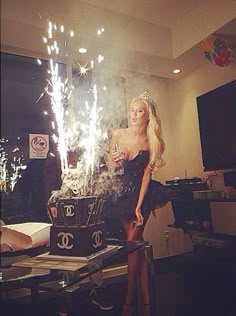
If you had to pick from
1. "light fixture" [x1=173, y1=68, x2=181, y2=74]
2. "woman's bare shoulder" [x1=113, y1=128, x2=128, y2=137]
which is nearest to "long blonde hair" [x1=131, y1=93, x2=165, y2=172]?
"woman's bare shoulder" [x1=113, y1=128, x2=128, y2=137]

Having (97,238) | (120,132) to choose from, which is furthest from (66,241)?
(120,132)

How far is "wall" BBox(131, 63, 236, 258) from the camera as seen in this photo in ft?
5.80

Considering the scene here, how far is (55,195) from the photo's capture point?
4.84 ft

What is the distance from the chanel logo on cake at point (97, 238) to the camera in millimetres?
1236

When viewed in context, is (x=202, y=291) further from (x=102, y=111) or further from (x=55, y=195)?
(x=102, y=111)

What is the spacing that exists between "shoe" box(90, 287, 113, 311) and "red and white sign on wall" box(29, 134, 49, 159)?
0.81 m

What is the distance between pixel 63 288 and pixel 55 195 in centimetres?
56

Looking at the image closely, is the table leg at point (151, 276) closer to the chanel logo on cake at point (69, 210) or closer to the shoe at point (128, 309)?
the shoe at point (128, 309)

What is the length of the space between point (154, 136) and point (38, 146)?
0.74 metres

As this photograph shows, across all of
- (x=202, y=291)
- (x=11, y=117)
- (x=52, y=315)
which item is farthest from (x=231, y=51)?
(x=52, y=315)

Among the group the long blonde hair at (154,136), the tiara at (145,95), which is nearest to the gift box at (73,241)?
the long blonde hair at (154,136)

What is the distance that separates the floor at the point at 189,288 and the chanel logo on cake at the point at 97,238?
0.45 meters

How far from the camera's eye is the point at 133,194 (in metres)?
1.73

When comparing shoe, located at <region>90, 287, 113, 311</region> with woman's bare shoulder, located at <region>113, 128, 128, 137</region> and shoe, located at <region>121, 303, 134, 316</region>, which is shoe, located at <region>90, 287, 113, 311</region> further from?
woman's bare shoulder, located at <region>113, 128, 128, 137</region>
